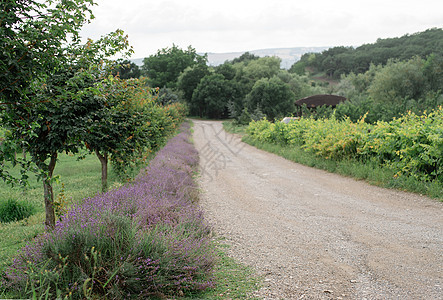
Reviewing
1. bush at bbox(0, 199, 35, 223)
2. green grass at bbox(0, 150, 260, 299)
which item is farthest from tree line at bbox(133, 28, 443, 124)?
bush at bbox(0, 199, 35, 223)

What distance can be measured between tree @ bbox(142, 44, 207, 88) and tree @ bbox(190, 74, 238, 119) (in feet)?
45.0

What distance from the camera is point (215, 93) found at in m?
63.1

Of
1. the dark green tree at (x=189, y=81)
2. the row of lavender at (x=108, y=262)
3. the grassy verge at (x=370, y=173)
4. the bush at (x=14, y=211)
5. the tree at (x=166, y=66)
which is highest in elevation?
the tree at (x=166, y=66)

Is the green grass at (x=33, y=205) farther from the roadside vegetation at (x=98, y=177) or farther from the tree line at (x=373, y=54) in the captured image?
the tree line at (x=373, y=54)

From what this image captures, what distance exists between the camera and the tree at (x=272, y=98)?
52812 millimetres

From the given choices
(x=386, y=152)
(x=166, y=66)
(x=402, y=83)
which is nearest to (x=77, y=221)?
(x=386, y=152)

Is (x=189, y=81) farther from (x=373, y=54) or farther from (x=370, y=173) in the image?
(x=370, y=173)

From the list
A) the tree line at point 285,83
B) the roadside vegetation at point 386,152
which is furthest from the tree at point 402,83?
the roadside vegetation at point 386,152

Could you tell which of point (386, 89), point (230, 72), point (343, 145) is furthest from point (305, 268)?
point (230, 72)

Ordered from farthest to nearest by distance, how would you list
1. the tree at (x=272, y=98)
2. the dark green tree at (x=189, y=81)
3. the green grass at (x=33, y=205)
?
the dark green tree at (x=189, y=81) → the tree at (x=272, y=98) → the green grass at (x=33, y=205)

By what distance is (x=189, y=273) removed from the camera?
3559 millimetres

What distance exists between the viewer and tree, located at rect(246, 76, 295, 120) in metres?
52.8

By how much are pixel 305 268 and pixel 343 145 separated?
339 inches

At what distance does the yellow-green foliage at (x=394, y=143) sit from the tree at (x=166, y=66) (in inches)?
2583
